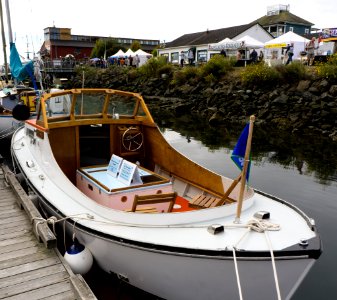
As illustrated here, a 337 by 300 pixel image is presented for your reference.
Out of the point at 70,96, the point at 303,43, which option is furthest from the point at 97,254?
the point at 303,43

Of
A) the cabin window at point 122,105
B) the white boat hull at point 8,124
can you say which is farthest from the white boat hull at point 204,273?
the white boat hull at point 8,124

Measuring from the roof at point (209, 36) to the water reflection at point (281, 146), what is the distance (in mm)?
23625

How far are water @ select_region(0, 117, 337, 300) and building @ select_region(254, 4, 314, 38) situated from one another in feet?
105

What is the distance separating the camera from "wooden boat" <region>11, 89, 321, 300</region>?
157 inches

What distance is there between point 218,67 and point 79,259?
2354 centimetres

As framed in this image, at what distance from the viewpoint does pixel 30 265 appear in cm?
479

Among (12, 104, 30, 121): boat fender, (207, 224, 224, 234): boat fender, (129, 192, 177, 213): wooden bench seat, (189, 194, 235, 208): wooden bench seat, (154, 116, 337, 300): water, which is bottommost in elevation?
(154, 116, 337, 300): water

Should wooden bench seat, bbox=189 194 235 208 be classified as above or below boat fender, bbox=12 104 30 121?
below

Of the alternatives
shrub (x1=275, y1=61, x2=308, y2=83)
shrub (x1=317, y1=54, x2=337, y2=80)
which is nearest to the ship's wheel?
shrub (x1=317, y1=54, x2=337, y2=80)

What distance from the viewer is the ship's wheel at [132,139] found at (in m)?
7.65

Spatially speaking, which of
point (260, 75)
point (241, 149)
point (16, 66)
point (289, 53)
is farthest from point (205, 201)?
point (289, 53)

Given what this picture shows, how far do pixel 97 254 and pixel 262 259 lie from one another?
2.49 m

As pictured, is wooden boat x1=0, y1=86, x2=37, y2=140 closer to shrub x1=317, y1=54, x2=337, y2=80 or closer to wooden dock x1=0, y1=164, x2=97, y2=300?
wooden dock x1=0, y1=164, x2=97, y2=300

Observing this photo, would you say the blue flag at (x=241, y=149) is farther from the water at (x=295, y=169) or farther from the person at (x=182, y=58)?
the person at (x=182, y=58)
